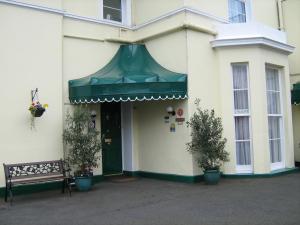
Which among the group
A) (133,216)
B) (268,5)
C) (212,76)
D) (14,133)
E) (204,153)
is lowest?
(133,216)

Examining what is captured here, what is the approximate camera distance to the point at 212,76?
1202 cm

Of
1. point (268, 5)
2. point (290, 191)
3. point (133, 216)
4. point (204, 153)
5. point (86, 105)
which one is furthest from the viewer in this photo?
point (268, 5)

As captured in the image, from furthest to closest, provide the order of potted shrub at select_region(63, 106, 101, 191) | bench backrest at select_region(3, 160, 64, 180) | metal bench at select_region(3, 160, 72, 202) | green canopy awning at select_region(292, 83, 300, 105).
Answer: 1. green canopy awning at select_region(292, 83, 300, 105)
2. potted shrub at select_region(63, 106, 101, 191)
3. bench backrest at select_region(3, 160, 64, 180)
4. metal bench at select_region(3, 160, 72, 202)

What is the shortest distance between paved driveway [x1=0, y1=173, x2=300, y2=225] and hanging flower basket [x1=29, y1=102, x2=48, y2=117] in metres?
2.28

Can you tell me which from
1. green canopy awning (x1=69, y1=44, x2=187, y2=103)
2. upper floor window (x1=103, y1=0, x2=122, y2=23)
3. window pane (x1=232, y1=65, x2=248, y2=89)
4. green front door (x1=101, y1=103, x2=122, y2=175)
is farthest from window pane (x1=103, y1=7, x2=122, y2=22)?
window pane (x1=232, y1=65, x2=248, y2=89)

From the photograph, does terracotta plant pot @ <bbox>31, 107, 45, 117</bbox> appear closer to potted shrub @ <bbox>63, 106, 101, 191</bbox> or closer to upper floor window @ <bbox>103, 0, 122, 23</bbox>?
potted shrub @ <bbox>63, 106, 101, 191</bbox>

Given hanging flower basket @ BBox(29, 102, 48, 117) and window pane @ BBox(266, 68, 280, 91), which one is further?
window pane @ BBox(266, 68, 280, 91)

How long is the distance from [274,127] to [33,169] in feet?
27.1

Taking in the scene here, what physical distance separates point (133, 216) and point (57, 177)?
3226 millimetres

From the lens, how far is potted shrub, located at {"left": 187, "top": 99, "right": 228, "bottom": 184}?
10646mm

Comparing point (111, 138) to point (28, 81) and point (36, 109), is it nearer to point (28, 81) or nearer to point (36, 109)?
point (36, 109)

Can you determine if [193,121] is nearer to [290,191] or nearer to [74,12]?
[290,191]

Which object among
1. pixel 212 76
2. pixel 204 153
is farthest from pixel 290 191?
pixel 212 76

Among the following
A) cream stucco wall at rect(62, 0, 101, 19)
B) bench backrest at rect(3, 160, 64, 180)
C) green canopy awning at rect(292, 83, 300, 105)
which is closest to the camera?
bench backrest at rect(3, 160, 64, 180)
